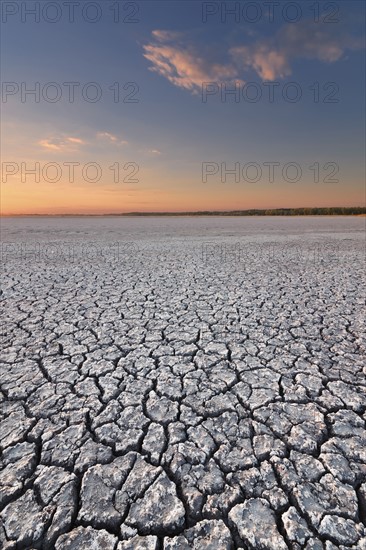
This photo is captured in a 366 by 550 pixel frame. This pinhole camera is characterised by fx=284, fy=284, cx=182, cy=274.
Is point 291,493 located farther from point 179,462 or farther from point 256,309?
point 256,309

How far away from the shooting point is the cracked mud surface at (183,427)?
119cm

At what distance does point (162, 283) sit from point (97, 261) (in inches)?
107

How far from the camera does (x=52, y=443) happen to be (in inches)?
62.7

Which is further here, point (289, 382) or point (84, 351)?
point (84, 351)

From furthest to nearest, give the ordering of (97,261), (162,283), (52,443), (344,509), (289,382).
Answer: (97,261)
(162,283)
(289,382)
(52,443)
(344,509)

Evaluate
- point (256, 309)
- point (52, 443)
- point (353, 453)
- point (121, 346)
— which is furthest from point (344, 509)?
point (256, 309)

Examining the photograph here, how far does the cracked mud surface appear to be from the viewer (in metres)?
1.19

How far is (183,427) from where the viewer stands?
5.62 feet
